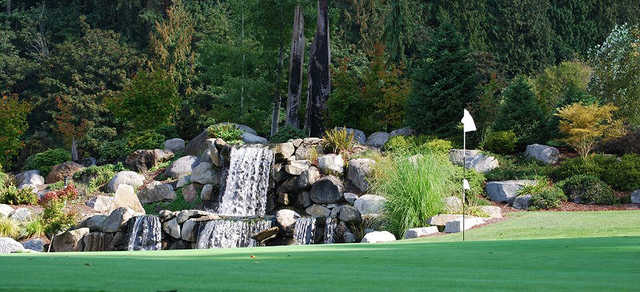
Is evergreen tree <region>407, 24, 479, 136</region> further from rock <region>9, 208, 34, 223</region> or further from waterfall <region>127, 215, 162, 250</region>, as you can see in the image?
rock <region>9, 208, 34, 223</region>

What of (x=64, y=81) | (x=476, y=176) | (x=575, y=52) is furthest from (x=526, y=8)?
(x=64, y=81)

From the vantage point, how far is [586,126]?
16.2 m

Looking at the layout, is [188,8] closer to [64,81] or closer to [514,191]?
[64,81]

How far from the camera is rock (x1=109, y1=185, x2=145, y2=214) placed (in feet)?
58.9

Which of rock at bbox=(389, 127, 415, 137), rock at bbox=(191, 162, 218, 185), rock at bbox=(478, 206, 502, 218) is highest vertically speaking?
rock at bbox=(389, 127, 415, 137)

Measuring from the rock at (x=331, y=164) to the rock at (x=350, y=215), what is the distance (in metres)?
3.45

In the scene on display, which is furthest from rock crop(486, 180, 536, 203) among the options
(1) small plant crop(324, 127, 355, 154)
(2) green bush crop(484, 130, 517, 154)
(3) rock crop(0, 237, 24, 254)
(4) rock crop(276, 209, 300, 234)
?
(3) rock crop(0, 237, 24, 254)

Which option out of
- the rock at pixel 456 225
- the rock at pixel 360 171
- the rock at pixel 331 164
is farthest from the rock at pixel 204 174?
the rock at pixel 456 225

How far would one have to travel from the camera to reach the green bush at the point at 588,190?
14.3 metres

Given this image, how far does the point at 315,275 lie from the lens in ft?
10.6

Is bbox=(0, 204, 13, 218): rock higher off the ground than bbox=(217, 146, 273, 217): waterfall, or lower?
lower

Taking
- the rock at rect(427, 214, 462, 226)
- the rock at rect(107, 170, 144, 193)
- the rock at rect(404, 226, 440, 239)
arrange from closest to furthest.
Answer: the rock at rect(404, 226, 440, 239), the rock at rect(427, 214, 462, 226), the rock at rect(107, 170, 144, 193)

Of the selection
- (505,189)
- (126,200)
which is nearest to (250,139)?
(126,200)

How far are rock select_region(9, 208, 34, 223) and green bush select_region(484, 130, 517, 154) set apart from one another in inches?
486
